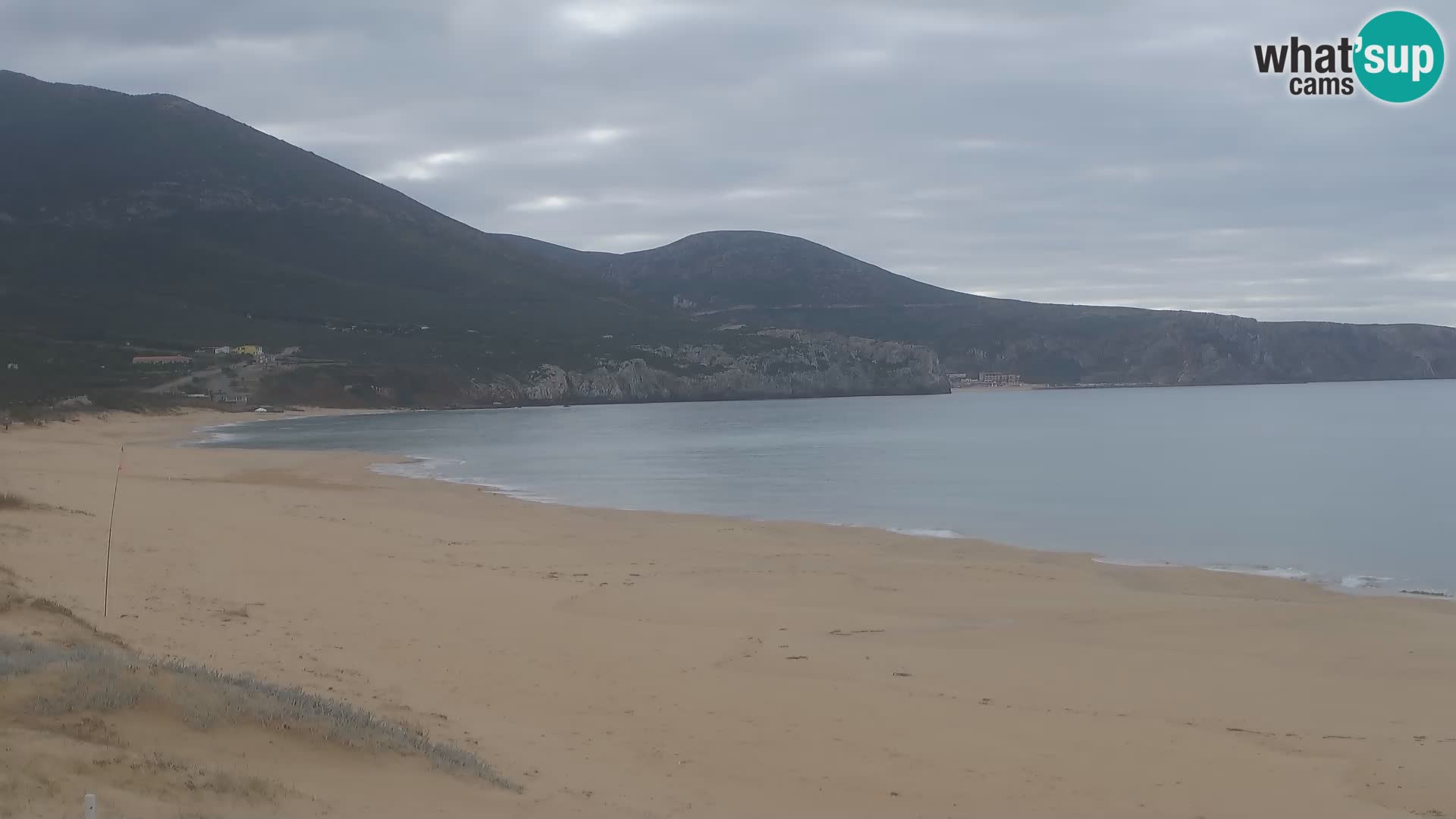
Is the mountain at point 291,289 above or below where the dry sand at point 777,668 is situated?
above

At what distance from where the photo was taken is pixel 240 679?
7.44 m

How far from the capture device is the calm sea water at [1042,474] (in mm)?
23812

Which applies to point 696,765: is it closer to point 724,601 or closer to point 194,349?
Answer: point 724,601

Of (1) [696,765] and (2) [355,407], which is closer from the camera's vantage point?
(1) [696,765]

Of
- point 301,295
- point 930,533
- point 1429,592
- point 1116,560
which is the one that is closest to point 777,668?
point 1116,560

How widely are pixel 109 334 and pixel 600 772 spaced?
120 m

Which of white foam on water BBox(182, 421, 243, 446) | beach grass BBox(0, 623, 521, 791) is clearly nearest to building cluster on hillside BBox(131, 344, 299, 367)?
white foam on water BBox(182, 421, 243, 446)

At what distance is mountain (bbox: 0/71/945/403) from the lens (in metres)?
119

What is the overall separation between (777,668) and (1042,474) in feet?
106

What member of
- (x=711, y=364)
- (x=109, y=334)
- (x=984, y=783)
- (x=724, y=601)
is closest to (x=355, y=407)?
(x=109, y=334)

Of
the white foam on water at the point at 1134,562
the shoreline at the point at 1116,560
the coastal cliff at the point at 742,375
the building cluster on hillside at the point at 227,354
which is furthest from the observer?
the coastal cliff at the point at 742,375

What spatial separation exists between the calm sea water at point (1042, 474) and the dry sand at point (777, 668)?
6091 millimetres

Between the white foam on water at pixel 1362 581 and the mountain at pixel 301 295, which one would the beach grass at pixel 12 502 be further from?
the mountain at pixel 301 295

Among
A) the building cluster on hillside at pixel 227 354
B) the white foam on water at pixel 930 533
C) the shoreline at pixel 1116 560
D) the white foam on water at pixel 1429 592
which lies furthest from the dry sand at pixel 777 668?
the building cluster on hillside at pixel 227 354
